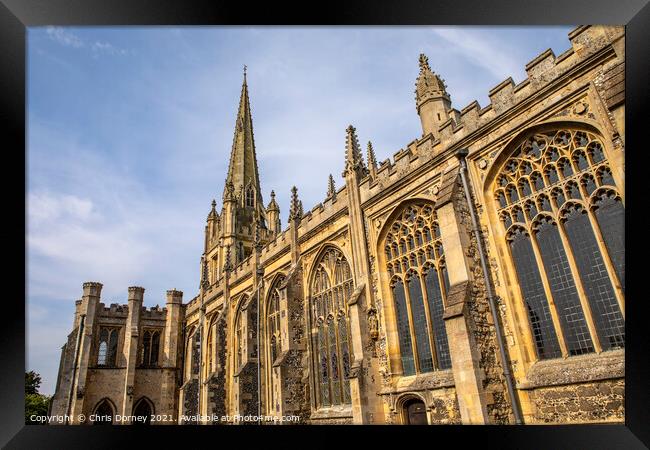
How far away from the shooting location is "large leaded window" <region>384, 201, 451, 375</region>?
1173 centimetres

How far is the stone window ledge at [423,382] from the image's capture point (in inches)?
425

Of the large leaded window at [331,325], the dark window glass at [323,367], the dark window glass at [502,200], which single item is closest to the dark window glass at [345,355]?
the large leaded window at [331,325]

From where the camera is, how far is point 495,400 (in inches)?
353

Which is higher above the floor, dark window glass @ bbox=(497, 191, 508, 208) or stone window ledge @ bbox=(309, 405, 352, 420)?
dark window glass @ bbox=(497, 191, 508, 208)

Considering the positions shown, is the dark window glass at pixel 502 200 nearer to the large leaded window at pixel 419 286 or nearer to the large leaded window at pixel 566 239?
the large leaded window at pixel 566 239

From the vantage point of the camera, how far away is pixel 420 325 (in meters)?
12.3

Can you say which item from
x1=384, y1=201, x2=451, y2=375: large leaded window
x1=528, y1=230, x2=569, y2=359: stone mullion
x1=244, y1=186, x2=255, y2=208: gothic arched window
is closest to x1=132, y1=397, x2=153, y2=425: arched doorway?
x1=244, y1=186, x2=255, y2=208: gothic arched window

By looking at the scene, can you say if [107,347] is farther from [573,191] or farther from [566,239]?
[573,191]

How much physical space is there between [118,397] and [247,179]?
66.5 feet

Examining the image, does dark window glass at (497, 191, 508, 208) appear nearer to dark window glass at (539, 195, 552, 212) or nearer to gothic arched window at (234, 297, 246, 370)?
dark window glass at (539, 195, 552, 212)

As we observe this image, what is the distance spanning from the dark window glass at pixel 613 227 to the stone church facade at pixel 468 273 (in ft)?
0.10

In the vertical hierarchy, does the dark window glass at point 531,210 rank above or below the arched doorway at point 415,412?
above

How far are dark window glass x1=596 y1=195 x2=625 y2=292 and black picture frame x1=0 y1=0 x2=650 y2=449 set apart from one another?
3463 millimetres
